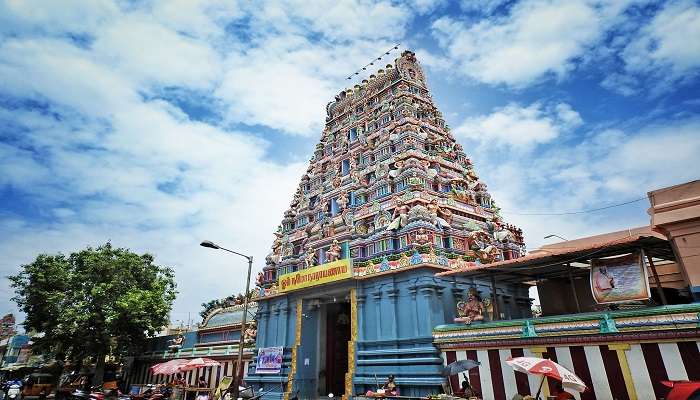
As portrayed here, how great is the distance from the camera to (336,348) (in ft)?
75.0

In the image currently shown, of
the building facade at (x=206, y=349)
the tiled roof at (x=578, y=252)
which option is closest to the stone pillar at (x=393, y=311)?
the tiled roof at (x=578, y=252)

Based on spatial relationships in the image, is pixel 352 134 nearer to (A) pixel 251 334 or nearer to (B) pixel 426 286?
(B) pixel 426 286

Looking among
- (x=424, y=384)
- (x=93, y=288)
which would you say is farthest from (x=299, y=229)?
(x=93, y=288)

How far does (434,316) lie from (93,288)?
25.3 meters

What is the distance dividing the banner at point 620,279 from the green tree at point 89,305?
28.8 m

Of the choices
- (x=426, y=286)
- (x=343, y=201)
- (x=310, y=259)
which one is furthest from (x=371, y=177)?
(x=426, y=286)

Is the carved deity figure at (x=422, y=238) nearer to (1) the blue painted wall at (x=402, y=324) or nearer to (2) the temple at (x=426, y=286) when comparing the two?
(2) the temple at (x=426, y=286)

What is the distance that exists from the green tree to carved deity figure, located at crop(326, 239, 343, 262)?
16.6 meters

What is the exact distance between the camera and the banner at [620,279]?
11.4 metres

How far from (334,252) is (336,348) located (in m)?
5.78

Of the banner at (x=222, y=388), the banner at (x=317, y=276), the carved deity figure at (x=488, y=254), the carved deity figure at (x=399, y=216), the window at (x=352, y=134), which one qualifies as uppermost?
the window at (x=352, y=134)

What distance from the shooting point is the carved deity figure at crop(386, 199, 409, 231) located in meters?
19.3

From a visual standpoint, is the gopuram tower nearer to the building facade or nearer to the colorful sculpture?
the colorful sculpture

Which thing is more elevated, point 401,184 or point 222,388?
point 401,184
